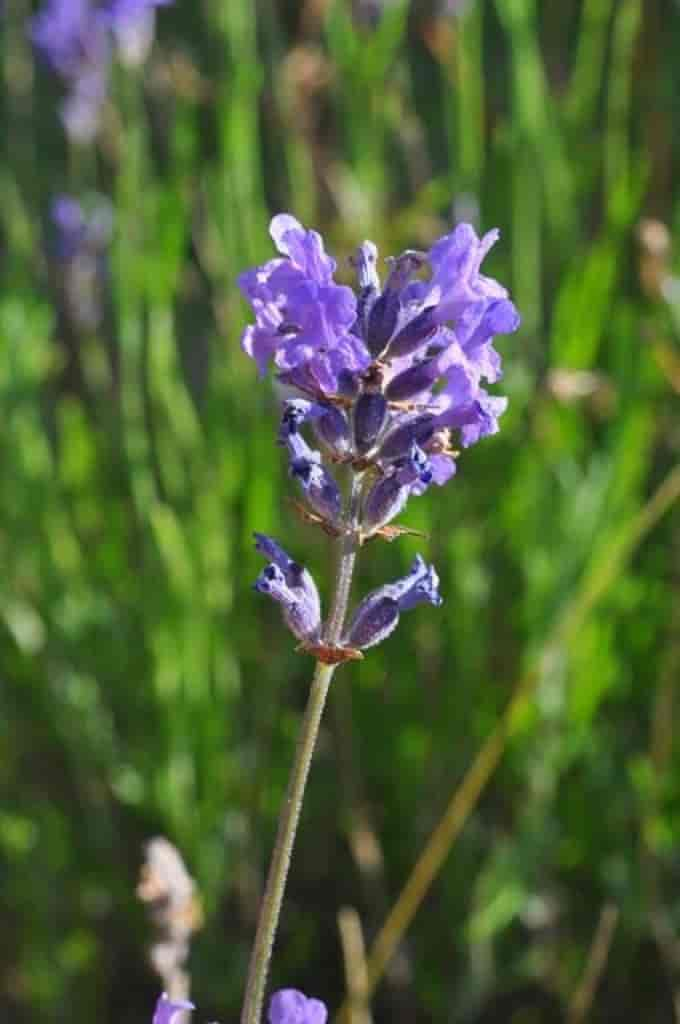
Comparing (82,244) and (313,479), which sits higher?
(82,244)

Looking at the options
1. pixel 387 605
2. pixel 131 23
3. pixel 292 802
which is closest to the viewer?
pixel 292 802

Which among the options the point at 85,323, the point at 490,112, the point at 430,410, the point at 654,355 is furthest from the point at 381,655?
the point at 490,112

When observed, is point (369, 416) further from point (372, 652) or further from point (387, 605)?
point (372, 652)

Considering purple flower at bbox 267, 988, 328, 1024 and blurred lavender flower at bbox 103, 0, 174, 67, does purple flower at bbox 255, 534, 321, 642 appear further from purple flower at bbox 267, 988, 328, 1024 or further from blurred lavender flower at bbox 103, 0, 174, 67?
blurred lavender flower at bbox 103, 0, 174, 67

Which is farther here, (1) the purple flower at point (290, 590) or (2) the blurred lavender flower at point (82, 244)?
(2) the blurred lavender flower at point (82, 244)

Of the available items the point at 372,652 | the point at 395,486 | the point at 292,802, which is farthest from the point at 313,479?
the point at 372,652

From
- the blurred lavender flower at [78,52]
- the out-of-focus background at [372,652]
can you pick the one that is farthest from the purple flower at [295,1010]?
the blurred lavender flower at [78,52]

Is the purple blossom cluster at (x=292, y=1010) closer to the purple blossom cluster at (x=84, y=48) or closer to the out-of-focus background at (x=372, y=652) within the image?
the out-of-focus background at (x=372, y=652)

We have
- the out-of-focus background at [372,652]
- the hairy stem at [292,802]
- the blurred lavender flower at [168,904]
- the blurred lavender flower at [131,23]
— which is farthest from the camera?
the blurred lavender flower at [131,23]

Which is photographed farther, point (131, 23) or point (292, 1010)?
point (131, 23)
